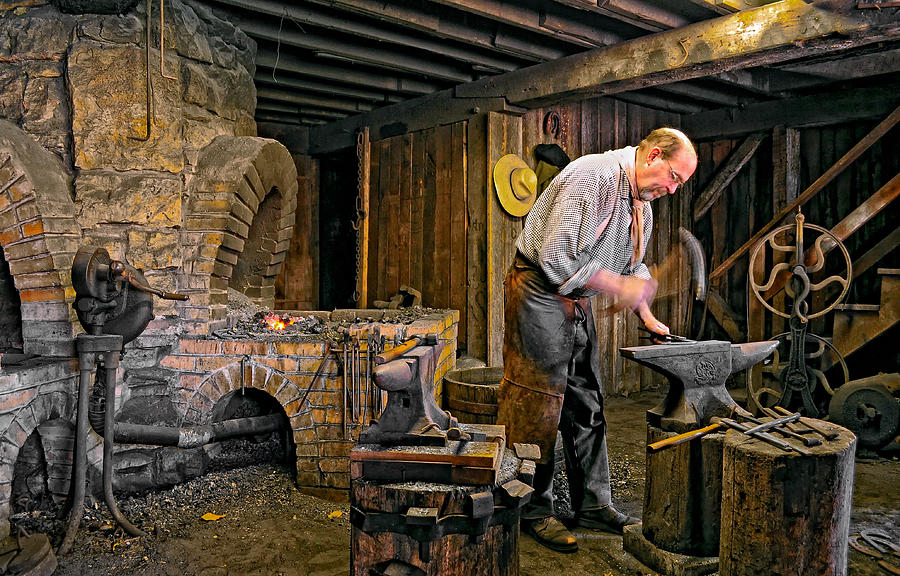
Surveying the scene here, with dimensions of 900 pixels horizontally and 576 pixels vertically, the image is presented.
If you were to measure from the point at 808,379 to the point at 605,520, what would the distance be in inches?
105

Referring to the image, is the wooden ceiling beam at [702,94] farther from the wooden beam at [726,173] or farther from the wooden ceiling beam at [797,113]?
the wooden beam at [726,173]

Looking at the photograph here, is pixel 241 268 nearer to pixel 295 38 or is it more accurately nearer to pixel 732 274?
pixel 295 38

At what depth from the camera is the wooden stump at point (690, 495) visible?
2.67m

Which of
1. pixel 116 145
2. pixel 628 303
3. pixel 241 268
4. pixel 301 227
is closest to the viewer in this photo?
pixel 628 303

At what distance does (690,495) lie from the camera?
8.86 ft

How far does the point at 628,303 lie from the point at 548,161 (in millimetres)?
2859

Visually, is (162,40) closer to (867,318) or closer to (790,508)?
(790,508)

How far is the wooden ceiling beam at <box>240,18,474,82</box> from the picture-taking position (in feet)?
14.8

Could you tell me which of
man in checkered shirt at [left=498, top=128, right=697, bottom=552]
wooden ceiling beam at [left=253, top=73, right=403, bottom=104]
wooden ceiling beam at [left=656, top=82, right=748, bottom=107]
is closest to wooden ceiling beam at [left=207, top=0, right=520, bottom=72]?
wooden ceiling beam at [left=253, top=73, right=403, bottom=104]

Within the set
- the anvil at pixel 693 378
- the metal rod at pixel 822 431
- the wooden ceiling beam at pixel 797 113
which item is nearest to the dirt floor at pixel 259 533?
the anvil at pixel 693 378

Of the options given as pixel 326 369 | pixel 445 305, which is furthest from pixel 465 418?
pixel 445 305

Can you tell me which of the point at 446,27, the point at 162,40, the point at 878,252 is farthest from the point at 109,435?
the point at 878,252

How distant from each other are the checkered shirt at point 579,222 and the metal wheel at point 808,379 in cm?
269

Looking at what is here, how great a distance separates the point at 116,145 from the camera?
12.5 feet
